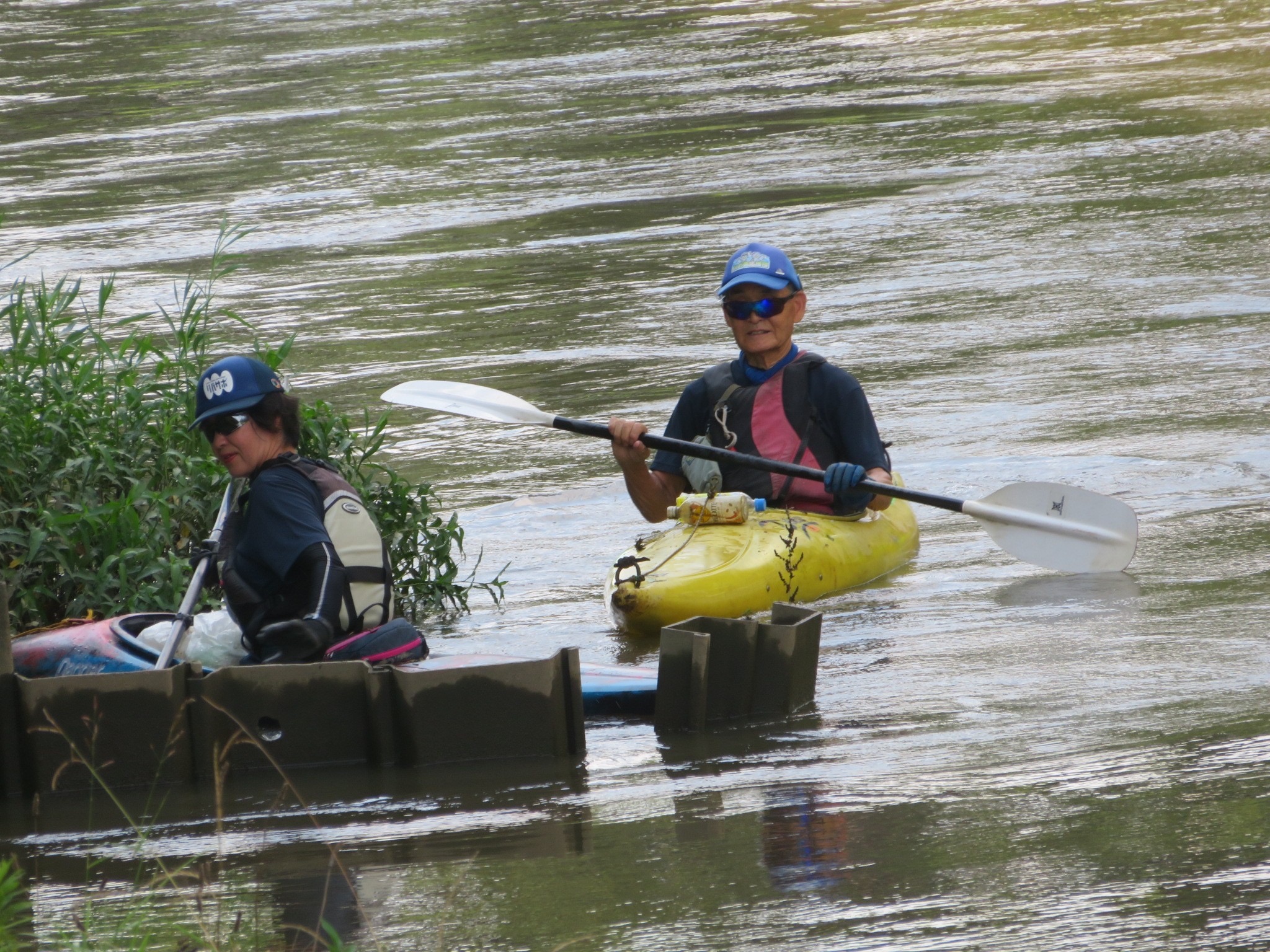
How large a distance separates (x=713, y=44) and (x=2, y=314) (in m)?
19.2

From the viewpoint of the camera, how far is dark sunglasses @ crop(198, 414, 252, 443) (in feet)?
15.9

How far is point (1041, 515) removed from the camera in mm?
6848

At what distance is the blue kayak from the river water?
12 cm

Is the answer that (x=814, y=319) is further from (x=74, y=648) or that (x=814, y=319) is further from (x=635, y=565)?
(x=74, y=648)

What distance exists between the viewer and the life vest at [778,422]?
6684mm

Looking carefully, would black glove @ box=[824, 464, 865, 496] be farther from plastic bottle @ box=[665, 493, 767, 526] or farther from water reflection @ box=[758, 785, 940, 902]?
water reflection @ box=[758, 785, 940, 902]

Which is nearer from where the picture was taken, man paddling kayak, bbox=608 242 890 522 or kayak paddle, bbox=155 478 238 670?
kayak paddle, bbox=155 478 238 670

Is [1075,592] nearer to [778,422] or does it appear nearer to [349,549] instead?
[778,422]

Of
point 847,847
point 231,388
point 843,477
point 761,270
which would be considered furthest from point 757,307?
point 847,847

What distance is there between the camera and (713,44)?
2484 centimetres

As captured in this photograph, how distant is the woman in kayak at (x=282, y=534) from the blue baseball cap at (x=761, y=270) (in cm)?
210

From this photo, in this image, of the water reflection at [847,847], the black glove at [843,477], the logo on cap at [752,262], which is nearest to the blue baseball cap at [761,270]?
the logo on cap at [752,262]

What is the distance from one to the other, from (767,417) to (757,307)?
40 cm

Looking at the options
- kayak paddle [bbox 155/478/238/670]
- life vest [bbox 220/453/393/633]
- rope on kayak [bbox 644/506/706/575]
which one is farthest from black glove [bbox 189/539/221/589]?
rope on kayak [bbox 644/506/706/575]
